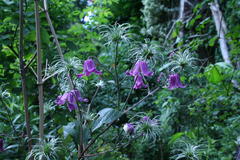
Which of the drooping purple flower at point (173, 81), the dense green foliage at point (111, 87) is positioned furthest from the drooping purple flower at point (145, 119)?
the drooping purple flower at point (173, 81)

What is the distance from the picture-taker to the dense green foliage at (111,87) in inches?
39.7

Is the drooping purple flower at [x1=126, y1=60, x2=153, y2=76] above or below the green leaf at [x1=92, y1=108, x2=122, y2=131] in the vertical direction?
above

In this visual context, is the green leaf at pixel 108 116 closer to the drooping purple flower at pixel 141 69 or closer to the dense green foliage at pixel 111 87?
the dense green foliage at pixel 111 87

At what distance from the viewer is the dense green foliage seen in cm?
101

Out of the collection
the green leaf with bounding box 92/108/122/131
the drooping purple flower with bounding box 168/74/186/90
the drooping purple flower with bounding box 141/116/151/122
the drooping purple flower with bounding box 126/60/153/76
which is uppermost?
the drooping purple flower with bounding box 126/60/153/76

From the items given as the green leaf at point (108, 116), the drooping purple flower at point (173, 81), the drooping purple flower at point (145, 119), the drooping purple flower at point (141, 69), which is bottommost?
the drooping purple flower at point (145, 119)

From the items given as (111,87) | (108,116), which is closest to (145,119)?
(108,116)

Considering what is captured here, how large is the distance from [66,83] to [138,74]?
33cm

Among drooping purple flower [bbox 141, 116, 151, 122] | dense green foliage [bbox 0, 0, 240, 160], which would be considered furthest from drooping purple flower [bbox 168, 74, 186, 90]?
drooping purple flower [bbox 141, 116, 151, 122]

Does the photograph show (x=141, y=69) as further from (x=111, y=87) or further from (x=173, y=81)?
(x=111, y=87)

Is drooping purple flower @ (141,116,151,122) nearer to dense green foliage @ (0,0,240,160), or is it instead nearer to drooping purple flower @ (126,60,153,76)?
dense green foliage @ (0,0,240,160)

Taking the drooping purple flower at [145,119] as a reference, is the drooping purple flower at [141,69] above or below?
above

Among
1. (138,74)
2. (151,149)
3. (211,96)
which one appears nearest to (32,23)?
(138,74)

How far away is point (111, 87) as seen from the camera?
3.38m
